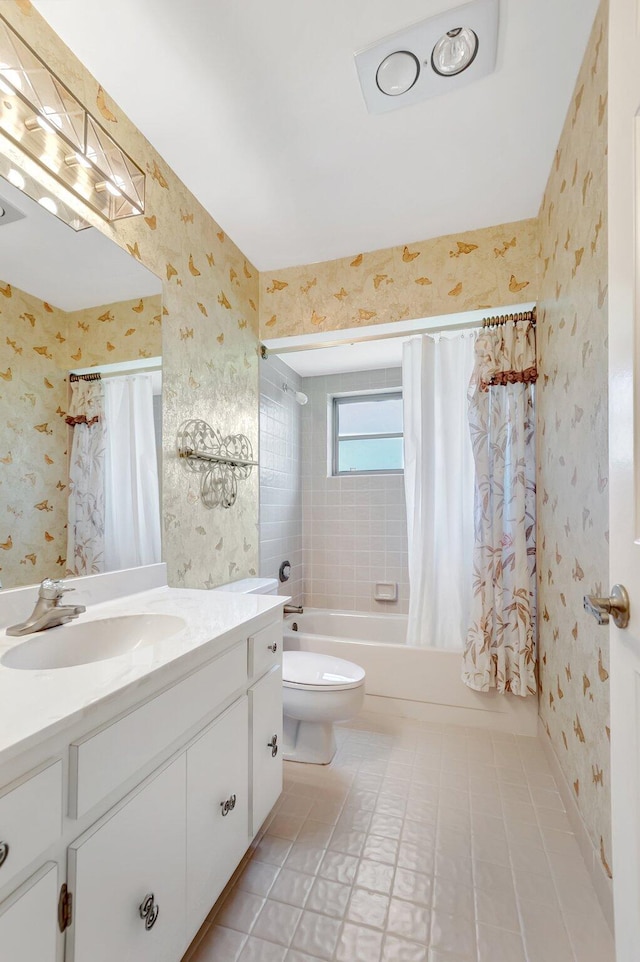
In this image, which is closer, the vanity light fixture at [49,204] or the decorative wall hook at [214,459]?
the vanity light fixture at [49,204]

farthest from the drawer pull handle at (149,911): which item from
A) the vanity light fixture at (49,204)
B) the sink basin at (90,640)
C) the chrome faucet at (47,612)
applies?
the vanity light fixture at (49,204)

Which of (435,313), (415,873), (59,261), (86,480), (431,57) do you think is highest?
(431,57)

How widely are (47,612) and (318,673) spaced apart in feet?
3.91

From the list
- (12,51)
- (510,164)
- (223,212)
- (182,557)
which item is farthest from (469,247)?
(182,557)

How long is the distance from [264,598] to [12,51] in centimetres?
163

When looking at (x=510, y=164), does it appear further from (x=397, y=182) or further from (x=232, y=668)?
(x=232, y=668)

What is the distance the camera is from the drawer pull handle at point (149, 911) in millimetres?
798

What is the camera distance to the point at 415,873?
1.28m

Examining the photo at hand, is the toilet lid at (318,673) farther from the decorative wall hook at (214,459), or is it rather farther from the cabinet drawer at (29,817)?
the cabinet drawer at (29,817)

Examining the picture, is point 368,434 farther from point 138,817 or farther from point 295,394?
point 138,817

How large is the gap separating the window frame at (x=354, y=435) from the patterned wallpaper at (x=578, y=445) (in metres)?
1.36

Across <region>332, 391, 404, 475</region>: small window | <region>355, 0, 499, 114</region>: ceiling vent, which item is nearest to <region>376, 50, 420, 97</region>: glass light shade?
<region>355, 0, 499, 114</region>: ceiling vent

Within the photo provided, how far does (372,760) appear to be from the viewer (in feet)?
6.08

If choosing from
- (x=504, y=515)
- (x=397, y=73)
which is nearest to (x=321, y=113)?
(x=397, y=73)
